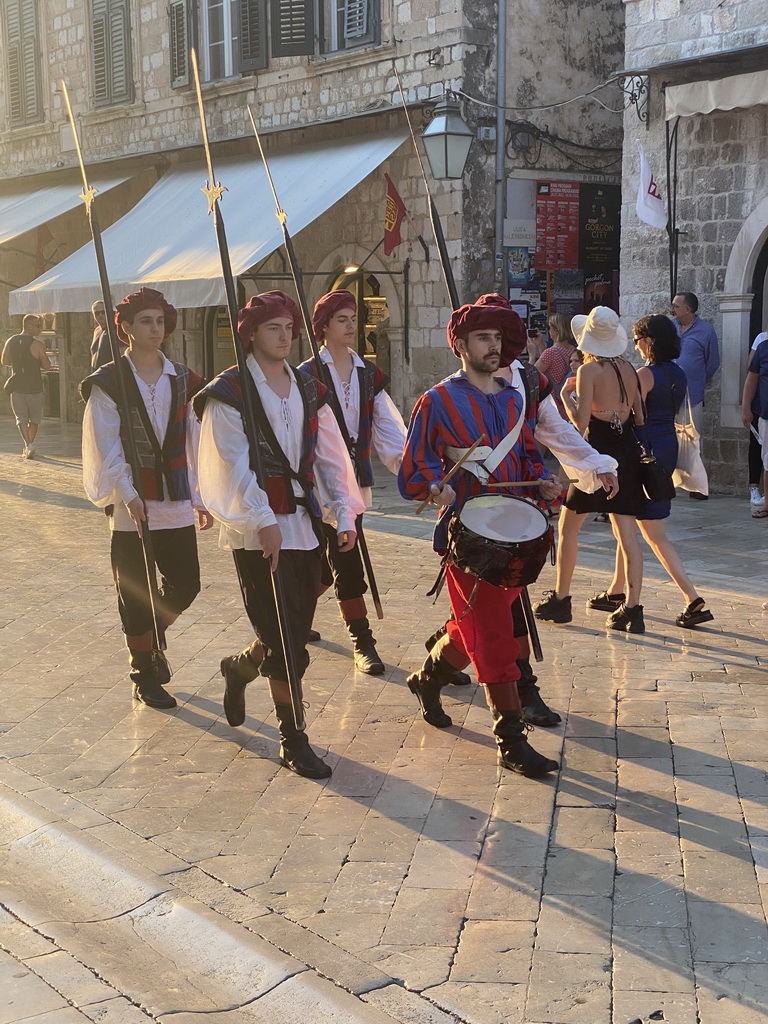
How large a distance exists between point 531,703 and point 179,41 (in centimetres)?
1539

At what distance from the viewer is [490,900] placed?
12.6 ft

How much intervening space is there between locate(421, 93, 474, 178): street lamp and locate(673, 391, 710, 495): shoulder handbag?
6.26 m

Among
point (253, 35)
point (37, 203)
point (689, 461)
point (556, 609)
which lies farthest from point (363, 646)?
point (37, 203)

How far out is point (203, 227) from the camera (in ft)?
51.6

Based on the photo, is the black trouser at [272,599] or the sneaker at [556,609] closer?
the black trouser at [272,599]

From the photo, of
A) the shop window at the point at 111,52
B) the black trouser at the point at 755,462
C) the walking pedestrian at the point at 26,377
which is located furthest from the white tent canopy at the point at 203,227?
the black trouser at the point at 755,462

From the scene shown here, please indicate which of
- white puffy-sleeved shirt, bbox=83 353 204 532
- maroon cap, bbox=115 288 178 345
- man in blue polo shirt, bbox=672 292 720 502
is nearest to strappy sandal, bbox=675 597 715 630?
white puffy-sleeved shirt, bbox=83 353 204 532

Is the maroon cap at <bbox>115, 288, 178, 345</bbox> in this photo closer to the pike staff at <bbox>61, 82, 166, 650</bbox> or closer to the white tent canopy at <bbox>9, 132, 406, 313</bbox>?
the pike staff at <bbox>61, 82, 166, 650</bbox>

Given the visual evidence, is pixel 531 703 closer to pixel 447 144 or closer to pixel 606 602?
pixel 606 602

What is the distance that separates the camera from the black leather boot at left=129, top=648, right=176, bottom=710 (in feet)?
19.3

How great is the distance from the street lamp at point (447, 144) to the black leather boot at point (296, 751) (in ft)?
30.0

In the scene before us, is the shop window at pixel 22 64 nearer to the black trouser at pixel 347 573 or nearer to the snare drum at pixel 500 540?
the black trouser at pixel 347 573

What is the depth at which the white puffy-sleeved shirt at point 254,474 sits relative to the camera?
15.8 feet

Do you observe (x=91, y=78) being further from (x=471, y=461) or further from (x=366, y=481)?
(x=471, y=461)
